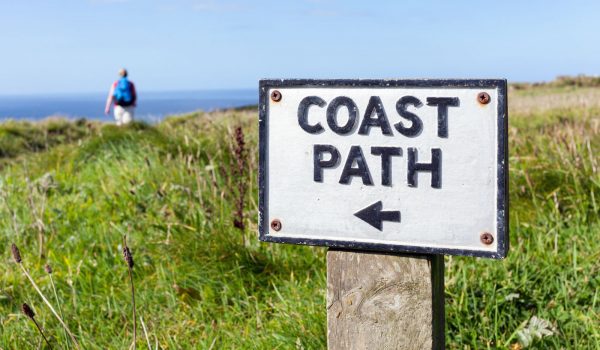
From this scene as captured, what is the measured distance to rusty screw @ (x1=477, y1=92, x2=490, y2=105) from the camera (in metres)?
1.73

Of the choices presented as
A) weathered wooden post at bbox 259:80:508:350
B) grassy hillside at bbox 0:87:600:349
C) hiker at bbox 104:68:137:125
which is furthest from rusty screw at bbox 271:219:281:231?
hiker at bbox 104:68:137:125

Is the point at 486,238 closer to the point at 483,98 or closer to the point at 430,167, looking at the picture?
the point at 430,167

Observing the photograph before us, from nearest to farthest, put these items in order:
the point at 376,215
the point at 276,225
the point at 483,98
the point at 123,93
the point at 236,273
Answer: the point at 483,98, the point at 376,215, the point at 276,225, the point at 236,273, the point at 123,93

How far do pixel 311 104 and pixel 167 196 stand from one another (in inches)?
113

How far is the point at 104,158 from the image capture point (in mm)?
6523

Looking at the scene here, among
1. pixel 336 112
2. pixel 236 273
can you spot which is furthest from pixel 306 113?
pixel 236 273

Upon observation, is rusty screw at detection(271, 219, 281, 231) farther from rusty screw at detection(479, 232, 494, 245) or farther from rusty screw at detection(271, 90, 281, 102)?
rusty screw at detection(479, 232, 494, 245)

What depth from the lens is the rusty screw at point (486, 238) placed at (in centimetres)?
177

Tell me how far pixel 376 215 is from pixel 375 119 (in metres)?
0.24

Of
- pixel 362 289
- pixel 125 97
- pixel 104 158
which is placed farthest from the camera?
pixel 125 97

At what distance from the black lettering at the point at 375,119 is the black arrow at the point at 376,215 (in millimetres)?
184

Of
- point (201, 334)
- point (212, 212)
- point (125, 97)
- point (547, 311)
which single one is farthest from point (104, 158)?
point (125, 97)

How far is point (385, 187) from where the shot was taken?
183 cm

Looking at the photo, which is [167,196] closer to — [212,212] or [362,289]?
[212,212]
